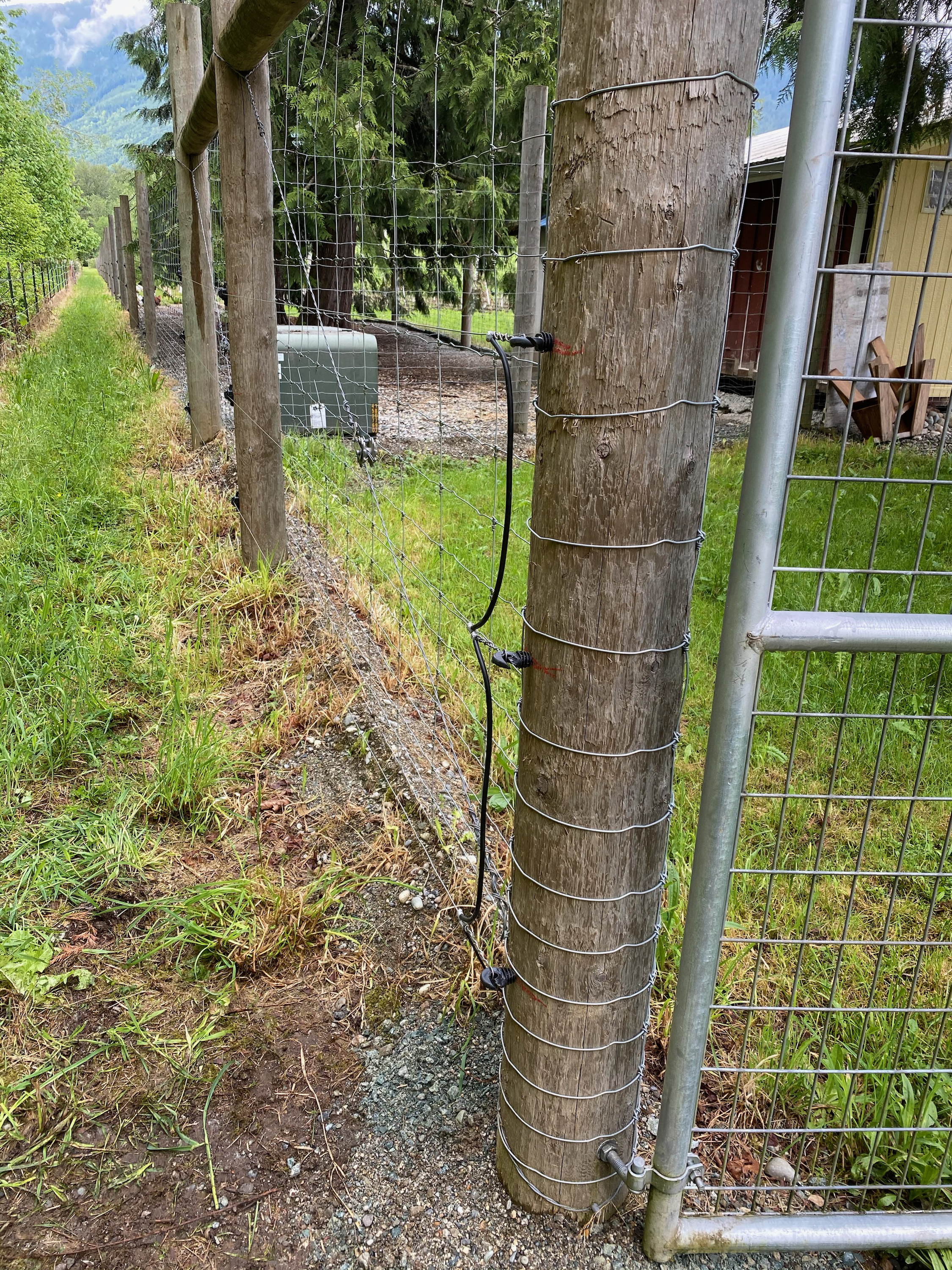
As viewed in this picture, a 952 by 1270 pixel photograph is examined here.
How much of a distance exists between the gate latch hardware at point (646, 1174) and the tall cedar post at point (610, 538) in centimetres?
2

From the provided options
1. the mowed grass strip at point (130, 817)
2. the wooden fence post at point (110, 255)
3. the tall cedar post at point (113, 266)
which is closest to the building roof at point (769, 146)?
the mowed grass strip at point (130, 817)

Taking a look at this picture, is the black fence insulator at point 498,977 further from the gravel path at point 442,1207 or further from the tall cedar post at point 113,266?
the tall cedar post at point 113,266

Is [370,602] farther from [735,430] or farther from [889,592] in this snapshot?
[735,430]

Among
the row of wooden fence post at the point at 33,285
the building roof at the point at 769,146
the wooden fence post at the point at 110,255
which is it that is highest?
the building roof at the point at 769,146

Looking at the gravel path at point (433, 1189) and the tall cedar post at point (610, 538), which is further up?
the tall cedar post at point (610, 538)

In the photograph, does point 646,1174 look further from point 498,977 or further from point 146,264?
point 146,264

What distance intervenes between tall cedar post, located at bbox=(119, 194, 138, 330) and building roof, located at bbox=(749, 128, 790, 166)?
33.8 feet

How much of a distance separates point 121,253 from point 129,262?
388cm

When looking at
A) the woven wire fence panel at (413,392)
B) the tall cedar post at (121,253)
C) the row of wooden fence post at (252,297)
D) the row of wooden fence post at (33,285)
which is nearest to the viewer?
the woven wire fence panel at (413,392)

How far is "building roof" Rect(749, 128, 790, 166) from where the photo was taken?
42.0ft

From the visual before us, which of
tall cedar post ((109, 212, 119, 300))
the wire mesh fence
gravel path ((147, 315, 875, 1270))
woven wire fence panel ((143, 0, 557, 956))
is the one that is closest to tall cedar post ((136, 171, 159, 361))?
woven wire fence panel ((143, 0, 557, 956))

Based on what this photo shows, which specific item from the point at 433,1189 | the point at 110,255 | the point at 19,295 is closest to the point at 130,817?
the point at 433,1189

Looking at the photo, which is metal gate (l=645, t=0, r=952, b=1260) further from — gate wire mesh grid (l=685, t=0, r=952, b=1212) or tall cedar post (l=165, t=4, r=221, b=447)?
tall cedar post (l=165, t=4, r=221, b=447)

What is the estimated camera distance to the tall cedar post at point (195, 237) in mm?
6195
